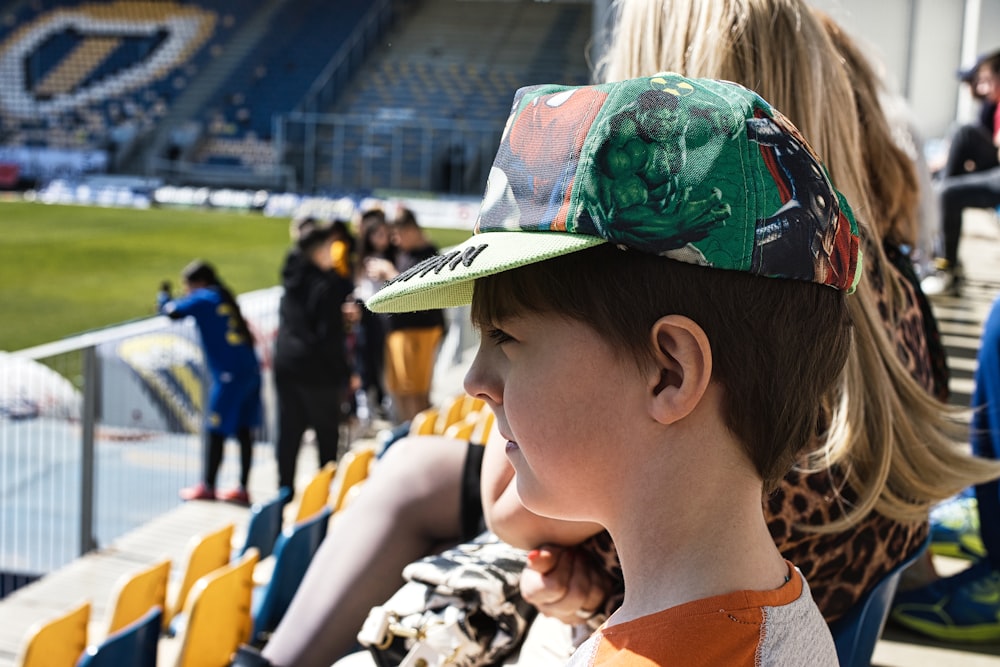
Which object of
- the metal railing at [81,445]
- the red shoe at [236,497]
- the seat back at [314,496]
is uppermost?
the seat back at [314,496]

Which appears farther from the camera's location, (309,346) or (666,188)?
(309,346)

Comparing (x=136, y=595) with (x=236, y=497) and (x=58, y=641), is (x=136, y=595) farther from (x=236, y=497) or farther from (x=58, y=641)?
(x=236, y=497)

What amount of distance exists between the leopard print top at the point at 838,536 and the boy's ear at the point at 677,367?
52 cm

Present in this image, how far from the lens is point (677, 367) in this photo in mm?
836

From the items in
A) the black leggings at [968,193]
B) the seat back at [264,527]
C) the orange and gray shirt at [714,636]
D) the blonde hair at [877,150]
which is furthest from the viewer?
the black leggings at [968,193]

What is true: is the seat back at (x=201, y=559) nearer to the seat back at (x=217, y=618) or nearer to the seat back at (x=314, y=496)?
the seat back at (x=314, y=496)

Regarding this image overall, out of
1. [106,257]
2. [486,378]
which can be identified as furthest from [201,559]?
[106,257]

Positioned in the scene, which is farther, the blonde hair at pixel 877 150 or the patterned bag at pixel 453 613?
the blonde hair at pixel 877 150

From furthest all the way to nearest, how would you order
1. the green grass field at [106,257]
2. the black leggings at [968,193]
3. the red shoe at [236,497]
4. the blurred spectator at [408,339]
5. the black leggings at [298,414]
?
1. the green grass field at [106,257]
2. the blurred spectator at [408,339]
3. the red shoe at [236,497]
4. the black leggings at [298,414]
5. the black leggings at [968,193]

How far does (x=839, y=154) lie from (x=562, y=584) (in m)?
0.66

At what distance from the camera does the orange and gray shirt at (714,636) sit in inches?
31.2

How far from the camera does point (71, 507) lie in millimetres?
5188

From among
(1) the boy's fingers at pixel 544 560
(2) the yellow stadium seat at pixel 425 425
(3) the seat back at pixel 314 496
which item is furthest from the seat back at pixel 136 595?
(1) the boy's fingers at pixel 544 560

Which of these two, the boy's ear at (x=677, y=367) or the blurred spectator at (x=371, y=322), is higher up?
the boy's ear at (x=677, y=367)
